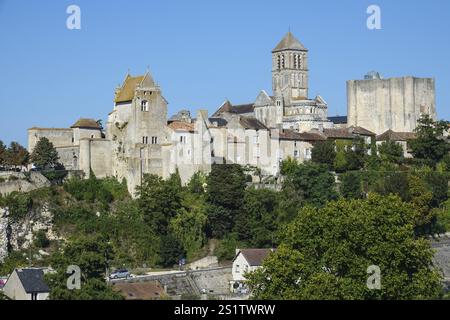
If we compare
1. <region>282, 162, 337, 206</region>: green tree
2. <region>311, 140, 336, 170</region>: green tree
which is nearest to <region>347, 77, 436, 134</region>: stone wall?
<region>311, 140, 336, 170</region>: green tree

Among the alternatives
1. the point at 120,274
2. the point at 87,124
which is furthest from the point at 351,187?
the point at 120,274

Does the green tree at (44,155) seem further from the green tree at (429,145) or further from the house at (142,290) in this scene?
the green tree at (429,145)

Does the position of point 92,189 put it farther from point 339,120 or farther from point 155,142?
point 339,120

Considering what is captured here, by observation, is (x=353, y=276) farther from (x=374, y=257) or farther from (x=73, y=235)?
(x=73, y=235)

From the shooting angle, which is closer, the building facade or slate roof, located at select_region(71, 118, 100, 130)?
slate roof, located at select_region(71, 118, 100, 130)

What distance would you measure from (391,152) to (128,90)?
17340mm

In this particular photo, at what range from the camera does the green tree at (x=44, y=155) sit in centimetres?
6241

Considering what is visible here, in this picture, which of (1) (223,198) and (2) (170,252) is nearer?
(2) (170,252)

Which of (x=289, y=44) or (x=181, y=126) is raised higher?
(x=289, y=44)

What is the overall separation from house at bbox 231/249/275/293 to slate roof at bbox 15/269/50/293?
401 inches

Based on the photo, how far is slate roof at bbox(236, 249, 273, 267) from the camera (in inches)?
2126

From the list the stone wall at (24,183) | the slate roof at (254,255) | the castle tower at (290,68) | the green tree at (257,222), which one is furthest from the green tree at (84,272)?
the castle tower at (290,68)

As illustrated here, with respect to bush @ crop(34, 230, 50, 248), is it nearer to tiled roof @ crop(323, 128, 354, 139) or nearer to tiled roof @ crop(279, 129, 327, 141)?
tiled roof @ crop(279, 129, 327, 141)

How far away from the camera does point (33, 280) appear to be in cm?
4647
